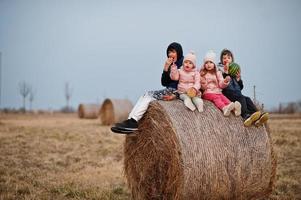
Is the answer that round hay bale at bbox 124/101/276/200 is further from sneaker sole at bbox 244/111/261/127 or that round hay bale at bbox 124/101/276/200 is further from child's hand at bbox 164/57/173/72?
child's hand at bbox 164/57/173/72

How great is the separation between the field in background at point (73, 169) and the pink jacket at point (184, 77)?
201cm

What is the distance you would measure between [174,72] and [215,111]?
0.77 m

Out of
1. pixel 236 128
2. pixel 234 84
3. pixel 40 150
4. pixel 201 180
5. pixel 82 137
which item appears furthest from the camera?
pixel 82 137

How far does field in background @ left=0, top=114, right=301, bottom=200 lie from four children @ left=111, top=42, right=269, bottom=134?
4.84ft

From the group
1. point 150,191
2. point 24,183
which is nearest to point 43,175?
point 24,183

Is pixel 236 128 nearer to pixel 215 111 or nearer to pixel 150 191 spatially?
pixel 215 111

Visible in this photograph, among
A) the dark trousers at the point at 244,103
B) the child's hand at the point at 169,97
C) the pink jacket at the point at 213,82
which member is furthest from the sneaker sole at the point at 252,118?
the child's hand at the point at 169,97

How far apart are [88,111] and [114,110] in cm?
1078

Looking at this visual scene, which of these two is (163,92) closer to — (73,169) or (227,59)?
(227,59)

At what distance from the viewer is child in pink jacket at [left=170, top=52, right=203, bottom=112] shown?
18.2 feet

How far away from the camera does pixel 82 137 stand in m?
14.2

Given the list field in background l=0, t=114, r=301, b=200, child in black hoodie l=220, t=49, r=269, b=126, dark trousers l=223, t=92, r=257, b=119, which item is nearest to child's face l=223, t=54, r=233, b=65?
child in black hoodie l=220, t=49, r=269, b=126

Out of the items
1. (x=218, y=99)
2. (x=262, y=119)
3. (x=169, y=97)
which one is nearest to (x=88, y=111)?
(x=169, y=97)

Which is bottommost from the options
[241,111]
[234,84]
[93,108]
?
[93,108]
